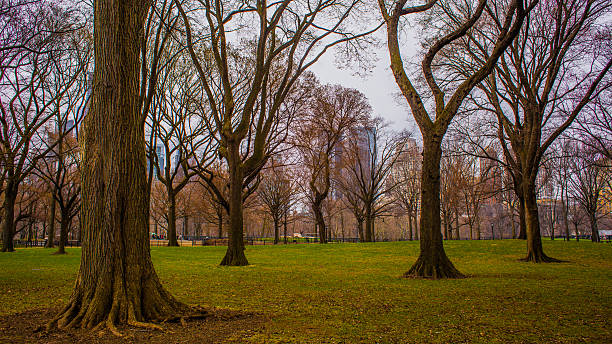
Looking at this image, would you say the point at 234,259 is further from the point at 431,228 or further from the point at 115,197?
the point at 115,197

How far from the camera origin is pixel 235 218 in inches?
546

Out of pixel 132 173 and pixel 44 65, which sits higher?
pixel 44 65

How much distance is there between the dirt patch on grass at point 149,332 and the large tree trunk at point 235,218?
337 inches

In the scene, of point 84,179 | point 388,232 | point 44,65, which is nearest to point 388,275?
point 84,179

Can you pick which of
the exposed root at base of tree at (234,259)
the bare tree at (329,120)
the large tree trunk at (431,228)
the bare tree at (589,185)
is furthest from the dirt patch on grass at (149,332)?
the bare tree at (589,185)

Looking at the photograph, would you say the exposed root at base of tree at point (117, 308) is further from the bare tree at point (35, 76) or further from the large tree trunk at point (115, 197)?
the bare tree at point (35, 76)

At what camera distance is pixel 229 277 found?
1014cm

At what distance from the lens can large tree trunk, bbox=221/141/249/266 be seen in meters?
13.6

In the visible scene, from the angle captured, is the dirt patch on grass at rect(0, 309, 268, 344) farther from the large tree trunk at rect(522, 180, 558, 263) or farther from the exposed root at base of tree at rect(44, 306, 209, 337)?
the large tree trunk at rect(522, 180, 558, 263)

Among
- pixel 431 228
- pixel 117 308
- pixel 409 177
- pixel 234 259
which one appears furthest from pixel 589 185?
pixel 117 308

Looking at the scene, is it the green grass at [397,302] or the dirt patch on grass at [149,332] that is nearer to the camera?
the dirt patch on grass at [149,332]

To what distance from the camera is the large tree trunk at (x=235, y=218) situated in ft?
44.8

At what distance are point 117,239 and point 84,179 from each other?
3.10 feet

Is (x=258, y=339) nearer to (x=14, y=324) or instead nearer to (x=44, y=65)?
(x=14, y=324)
